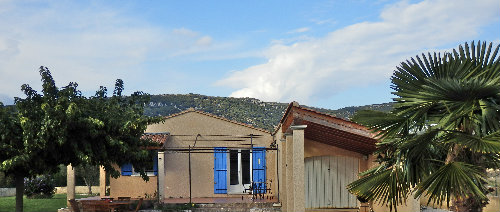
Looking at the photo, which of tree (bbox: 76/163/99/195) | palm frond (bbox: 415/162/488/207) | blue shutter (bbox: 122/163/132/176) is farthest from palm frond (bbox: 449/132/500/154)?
tree (bbox: 76/163/99/195)

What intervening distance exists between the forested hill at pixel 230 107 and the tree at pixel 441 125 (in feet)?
147

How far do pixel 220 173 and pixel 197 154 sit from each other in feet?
3.84

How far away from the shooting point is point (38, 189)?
28328 millimetres

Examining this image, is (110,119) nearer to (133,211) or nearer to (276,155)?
(133,211)

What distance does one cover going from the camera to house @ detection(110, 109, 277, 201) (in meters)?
21.5

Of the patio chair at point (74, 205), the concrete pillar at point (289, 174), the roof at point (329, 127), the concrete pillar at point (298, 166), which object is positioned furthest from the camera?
the patio chair at point (74, 205)

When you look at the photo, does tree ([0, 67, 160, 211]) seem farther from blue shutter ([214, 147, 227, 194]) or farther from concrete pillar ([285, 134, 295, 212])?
concrete pillar ([285, 134, 295, 212])

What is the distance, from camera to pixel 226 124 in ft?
72.8

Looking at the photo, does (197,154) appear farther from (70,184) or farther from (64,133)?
(64,133)

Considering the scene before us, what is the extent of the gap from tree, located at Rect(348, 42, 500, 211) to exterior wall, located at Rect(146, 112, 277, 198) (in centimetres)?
1164

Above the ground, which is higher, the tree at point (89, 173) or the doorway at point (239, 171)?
the doorway at point (239, 171)

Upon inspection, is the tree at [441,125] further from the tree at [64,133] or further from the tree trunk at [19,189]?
the tree trunk at [19,189]

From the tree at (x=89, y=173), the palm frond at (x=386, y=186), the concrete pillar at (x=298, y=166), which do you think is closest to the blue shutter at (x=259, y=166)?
the concrete pillar at (x=298, y=166)

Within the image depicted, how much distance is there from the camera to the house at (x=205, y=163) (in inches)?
848
